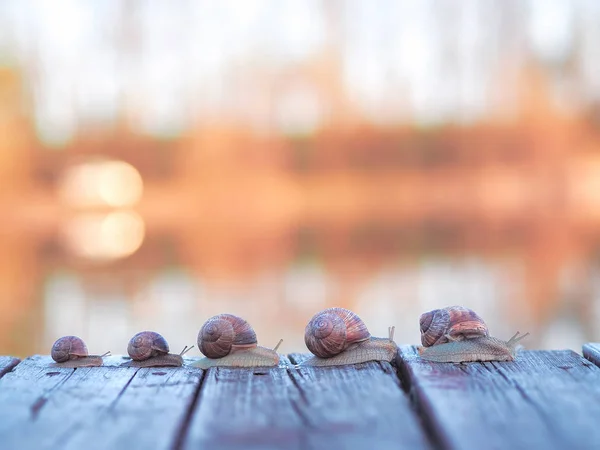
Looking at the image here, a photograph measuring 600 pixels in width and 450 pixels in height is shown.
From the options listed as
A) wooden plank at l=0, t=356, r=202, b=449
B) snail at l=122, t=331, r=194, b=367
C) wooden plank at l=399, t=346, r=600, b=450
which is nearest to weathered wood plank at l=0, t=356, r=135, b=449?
wooden plank at l=0, t=356, r=202, b=449

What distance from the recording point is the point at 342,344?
224 cm

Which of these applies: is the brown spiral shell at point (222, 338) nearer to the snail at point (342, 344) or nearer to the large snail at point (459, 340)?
the snail at point (342, 344)

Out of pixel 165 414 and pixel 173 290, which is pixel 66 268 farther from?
pixel 165 414

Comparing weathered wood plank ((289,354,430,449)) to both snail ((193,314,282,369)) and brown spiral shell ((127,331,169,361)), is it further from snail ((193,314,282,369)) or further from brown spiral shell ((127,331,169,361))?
brown spiral shell ((127,331,169,361))


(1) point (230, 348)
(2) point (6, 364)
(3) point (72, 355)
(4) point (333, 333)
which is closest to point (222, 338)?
(1) point (230, 348)

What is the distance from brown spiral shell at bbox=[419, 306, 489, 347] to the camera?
2262mm

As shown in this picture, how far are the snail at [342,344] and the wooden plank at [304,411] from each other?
5.2 inches

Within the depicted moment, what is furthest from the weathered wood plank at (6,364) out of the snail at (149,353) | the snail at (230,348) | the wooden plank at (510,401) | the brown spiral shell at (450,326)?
the brown spiral shell at (450,326)

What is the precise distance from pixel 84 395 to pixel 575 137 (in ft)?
128

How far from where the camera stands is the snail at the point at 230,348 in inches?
86.4

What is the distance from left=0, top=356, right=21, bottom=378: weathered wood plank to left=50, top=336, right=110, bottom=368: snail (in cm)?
10

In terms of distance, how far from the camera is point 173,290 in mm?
10258

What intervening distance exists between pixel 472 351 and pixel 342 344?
0.35 metres

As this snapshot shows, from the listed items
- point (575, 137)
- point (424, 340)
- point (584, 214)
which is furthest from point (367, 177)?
point (424, 340)
